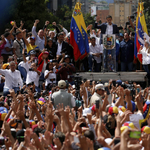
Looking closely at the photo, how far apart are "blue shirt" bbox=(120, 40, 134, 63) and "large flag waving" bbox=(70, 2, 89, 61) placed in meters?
1.18

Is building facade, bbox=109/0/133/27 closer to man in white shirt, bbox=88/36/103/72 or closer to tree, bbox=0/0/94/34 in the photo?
tree, bbox=0/0/94/34

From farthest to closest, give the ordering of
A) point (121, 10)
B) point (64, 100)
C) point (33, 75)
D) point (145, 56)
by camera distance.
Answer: point (121, 10) < point (145, 56) < point (33, 75) < point (64, 100)

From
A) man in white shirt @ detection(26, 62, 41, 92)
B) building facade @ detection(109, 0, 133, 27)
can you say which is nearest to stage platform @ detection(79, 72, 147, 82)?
man in white shirt @ detection(26, 62, 41, 92)

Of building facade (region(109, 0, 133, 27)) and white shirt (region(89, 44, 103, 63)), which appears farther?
building facade (region(109, 0, 133, 27))

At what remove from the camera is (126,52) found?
12688 millimetres

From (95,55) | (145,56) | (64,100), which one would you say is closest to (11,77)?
(64,100)

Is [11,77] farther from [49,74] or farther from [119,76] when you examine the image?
[119,76]

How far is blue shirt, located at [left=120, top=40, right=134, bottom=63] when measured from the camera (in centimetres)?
1269

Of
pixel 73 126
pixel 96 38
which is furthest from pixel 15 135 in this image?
pixel 96 38

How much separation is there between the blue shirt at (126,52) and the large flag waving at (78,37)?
118cm

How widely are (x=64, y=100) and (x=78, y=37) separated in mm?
6085

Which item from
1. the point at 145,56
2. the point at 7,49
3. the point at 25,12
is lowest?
the point at 145,56

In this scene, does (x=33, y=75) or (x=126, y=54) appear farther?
(x=126, y=54)

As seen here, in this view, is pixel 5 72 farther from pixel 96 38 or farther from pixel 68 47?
pixel 96 38
